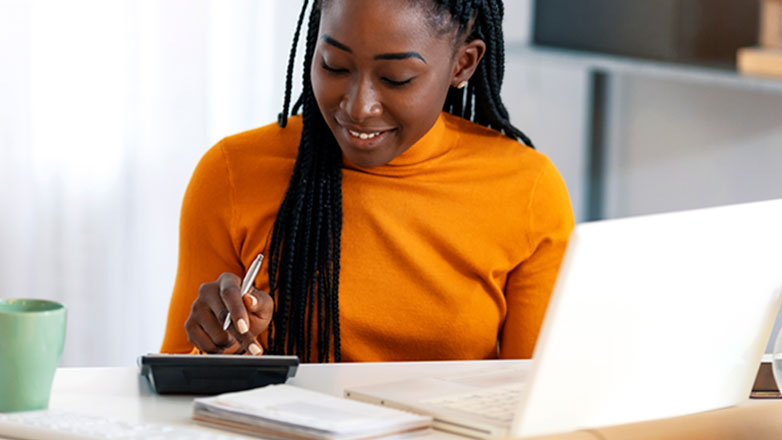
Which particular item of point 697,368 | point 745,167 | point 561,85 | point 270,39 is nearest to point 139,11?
point 270,39

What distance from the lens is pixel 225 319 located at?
1.15 metres

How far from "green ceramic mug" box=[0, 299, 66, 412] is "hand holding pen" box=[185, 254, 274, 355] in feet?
0.79

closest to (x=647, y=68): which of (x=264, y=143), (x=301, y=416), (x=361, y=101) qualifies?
(x=264, y=143)

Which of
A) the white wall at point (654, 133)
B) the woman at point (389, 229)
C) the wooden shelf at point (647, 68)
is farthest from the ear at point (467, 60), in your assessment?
the white wall at point (654, 133)

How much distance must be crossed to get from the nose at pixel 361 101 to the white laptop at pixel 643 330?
350 mm

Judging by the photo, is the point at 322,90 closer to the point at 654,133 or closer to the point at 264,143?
the point at 264,143

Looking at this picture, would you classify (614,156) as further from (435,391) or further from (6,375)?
(6,375)

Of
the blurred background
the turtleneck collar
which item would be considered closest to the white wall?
the blurred background

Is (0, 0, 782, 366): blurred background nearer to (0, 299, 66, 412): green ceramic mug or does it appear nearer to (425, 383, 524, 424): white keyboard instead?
(425, 383, 524, 424): white keyboard

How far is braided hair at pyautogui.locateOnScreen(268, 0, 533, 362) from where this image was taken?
1.35 m

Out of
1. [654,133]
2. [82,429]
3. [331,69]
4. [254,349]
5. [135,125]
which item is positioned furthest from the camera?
[654,133]

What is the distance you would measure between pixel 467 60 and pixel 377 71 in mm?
191

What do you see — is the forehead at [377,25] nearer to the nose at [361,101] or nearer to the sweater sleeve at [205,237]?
the nose at [361,101]

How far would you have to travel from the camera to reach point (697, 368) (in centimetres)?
95
